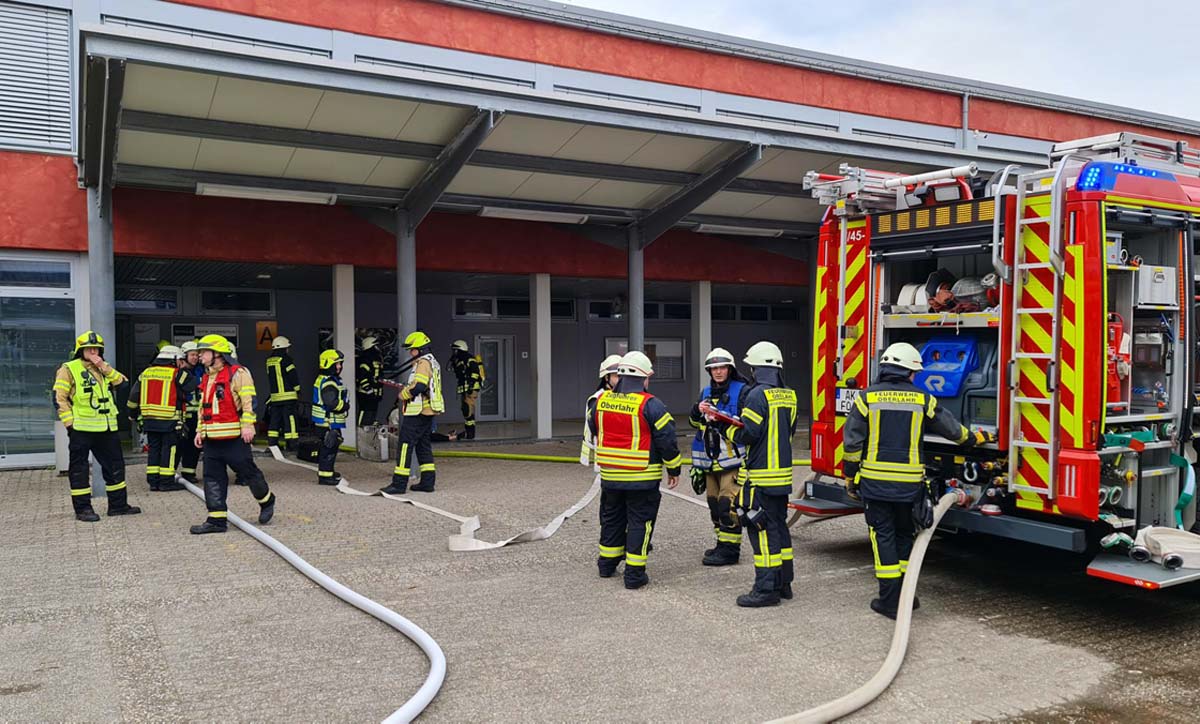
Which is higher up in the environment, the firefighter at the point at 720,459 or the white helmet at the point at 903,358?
the white helmet at the point at 903,358

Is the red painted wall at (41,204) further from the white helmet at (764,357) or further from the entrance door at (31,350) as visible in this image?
the white helmet at (764,357)

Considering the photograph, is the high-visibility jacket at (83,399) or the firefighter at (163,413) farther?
the firefighter at (163,413)

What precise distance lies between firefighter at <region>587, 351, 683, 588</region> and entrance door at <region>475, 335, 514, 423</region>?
12.4 meters

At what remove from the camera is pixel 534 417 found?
1484cm

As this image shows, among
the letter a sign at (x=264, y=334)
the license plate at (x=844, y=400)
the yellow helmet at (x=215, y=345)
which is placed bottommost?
the license plate at (x=844, y=400)

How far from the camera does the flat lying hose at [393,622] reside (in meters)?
3.74

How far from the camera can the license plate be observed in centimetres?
648

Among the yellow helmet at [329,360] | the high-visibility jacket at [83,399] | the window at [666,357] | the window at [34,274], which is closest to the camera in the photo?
the high-visibility jacket at [83,399]

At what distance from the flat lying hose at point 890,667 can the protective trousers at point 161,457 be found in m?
7.91

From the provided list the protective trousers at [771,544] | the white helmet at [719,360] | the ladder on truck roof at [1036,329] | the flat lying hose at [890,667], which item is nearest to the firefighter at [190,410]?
the white helmet at [719,360]

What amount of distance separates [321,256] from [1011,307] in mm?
9675

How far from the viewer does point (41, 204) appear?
1073 cm

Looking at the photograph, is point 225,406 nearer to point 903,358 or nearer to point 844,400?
point 844,400

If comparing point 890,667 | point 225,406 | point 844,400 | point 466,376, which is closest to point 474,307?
point 466,376
